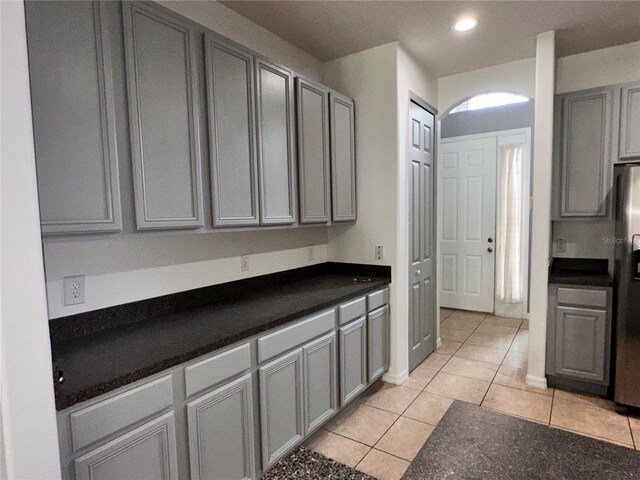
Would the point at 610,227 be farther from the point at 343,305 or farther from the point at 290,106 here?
the point at 290,106

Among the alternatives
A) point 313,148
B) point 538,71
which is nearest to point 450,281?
point 538,71

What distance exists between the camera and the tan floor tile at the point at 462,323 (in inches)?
175

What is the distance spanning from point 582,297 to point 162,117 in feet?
10.3

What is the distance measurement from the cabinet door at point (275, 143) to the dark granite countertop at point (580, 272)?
2218 millimetres

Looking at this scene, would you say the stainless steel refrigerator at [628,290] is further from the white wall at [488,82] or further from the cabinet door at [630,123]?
the white wall at [488,82]

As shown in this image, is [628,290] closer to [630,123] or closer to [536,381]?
[536,381]

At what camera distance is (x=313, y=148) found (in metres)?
2.61

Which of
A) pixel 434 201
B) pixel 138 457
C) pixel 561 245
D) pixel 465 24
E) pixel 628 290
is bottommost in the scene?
pixel 138 457

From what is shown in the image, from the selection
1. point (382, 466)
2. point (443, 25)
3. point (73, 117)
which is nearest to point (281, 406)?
point (382, 466)

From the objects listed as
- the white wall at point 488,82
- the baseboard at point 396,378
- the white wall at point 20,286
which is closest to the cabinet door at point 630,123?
the white wall at point 488,82

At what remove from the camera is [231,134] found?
6.53ft

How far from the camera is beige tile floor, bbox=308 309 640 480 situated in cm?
223

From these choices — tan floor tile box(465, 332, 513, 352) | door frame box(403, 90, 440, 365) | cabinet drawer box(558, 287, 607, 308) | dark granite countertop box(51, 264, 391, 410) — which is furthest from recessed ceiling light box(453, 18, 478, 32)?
tan floor tile box(465, 332, 513, 352)

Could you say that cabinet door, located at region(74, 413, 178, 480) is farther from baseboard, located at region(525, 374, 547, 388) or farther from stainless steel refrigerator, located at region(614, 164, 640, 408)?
stainless steel refrigerator, located at region(614, 164, 640, 408)
